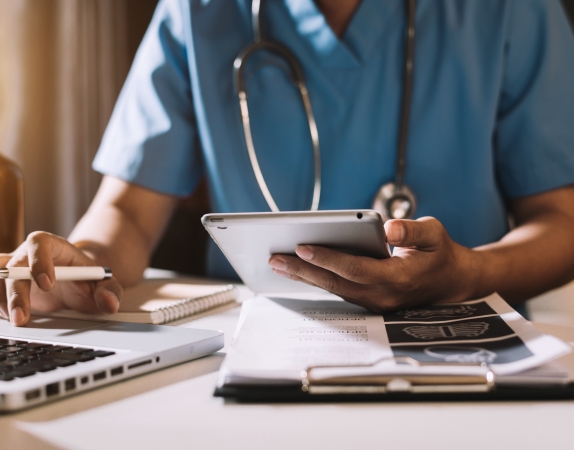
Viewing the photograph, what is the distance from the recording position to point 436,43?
919 mm

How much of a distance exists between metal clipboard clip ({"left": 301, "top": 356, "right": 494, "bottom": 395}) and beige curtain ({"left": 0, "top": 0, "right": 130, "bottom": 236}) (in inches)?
53.8

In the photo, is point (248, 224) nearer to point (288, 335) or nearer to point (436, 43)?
point (288, 335)

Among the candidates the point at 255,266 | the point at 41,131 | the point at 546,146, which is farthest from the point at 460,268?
the point at 41,131

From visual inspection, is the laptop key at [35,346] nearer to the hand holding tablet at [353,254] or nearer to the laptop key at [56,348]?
the laptop key at [56,348]

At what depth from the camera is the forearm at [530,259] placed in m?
0.67

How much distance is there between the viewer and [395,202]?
0.88 m

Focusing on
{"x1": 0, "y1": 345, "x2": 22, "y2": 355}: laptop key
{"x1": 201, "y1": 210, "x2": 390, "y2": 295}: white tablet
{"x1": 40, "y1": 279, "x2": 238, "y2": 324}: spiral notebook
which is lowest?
{"x1": 40, "y1": 279, "x2": 238, "y2": 324}: spiral notebook

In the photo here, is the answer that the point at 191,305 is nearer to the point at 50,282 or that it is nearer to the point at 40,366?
the point at 50,282

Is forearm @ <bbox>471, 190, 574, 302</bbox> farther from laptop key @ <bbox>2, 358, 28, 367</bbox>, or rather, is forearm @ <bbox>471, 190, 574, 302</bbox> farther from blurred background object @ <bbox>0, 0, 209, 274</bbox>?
blurred background object @ <bbox>0, 0, 209, 274</bbox>

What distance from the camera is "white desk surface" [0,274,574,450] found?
321 mm

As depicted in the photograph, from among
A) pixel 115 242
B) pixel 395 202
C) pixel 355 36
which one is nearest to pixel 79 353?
pixel 115 242

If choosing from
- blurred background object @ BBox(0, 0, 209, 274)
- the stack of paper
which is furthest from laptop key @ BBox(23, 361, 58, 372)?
blurred background object @ BBox(0, 0, 209, 274)

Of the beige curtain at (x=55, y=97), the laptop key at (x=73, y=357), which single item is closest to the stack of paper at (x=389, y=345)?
the laptop key at (x=73, y=357)

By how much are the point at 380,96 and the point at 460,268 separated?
1.31 ft
